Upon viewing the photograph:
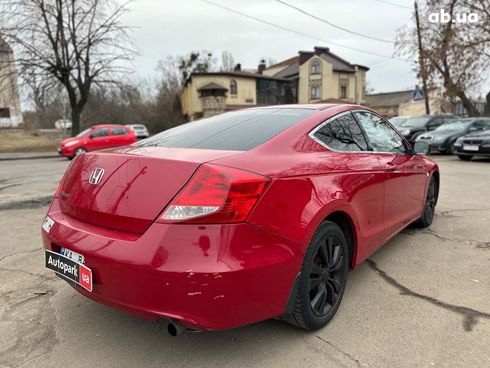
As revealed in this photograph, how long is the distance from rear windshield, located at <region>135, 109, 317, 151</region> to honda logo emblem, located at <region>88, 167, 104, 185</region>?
45 centimetres

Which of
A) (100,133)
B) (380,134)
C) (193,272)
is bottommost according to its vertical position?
(193,272)

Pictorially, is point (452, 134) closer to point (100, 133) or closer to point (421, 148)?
point (421, 148)

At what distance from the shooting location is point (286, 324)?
2.52m

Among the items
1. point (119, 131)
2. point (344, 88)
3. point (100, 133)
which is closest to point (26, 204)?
point (100, 133)

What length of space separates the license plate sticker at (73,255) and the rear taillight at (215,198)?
55cm

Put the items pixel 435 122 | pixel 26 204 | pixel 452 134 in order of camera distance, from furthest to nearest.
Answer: pixel 435 122 < pixel 452 134 < pixel 26 204

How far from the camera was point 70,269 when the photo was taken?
218 centimetres

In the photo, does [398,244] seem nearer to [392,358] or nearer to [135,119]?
[392,358]

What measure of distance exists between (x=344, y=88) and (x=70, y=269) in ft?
155

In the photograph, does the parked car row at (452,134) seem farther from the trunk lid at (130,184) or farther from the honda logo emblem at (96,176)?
the honda logo emblem at (96,176)

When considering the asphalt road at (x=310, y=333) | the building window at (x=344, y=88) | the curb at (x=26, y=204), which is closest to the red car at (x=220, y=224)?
the asphalt road at (x=310, y=333)

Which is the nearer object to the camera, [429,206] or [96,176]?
[96,176]

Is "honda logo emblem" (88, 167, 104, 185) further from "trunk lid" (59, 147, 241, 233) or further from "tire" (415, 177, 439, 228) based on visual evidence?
"tire" (415, 177, 439, 228)

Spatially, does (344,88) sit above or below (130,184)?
above
